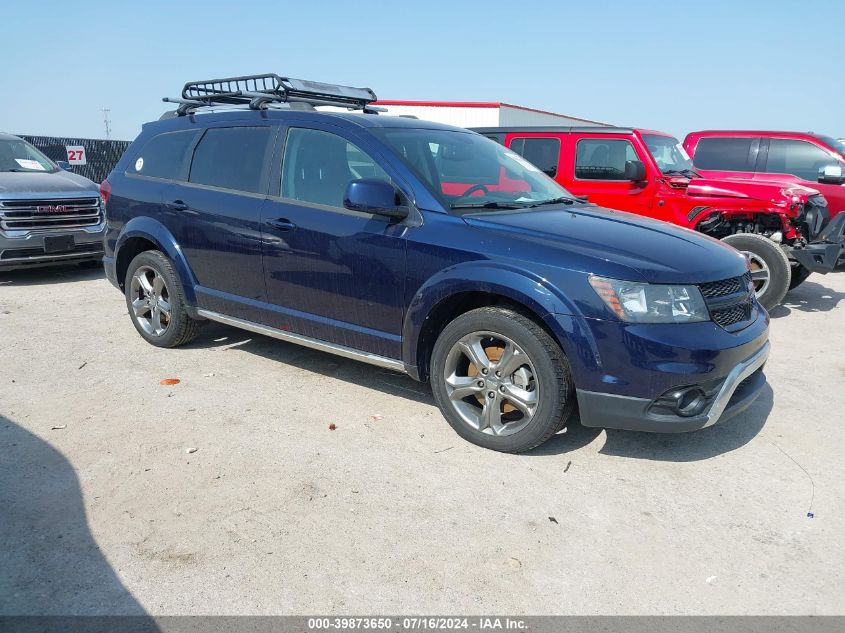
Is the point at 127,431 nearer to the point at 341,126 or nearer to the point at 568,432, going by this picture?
the point at 341,126

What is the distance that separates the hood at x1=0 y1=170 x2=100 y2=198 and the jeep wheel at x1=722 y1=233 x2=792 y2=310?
26.0 ft

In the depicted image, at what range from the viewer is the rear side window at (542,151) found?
823 centimetres

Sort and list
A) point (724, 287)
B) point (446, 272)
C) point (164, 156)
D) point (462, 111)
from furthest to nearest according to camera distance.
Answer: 1. point (462, 111)
2. point (164, 156)
3. point (446, 272)
4. point (724, 287)

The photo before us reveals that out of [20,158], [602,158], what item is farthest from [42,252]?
[602,158]

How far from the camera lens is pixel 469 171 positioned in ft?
14.5

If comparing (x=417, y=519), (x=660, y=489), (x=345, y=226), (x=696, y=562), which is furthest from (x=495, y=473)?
(x=345, y=226)

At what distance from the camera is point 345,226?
416 cm

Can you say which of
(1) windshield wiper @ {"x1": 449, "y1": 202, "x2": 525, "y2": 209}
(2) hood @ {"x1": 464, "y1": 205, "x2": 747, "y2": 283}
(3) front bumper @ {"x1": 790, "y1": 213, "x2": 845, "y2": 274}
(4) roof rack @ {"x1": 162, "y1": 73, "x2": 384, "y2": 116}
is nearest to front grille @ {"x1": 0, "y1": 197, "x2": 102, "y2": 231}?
(4) roof rack @ {"x1": 162, "y1": 73, "x2": 384, "y2": 116}

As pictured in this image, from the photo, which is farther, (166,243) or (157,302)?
(157,302)

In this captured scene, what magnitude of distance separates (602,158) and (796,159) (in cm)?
334

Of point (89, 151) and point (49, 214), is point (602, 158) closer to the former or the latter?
point (49, 214)

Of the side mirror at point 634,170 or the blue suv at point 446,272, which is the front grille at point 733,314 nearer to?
the blue suv at point 446,272

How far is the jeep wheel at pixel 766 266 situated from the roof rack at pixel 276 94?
13.7ft

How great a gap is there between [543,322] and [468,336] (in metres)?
0.42
